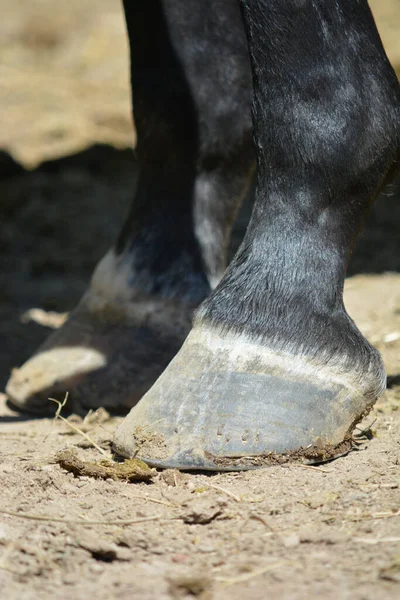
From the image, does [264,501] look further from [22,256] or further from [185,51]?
[22,256]

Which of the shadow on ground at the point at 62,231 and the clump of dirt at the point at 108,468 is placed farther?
the shadow on ground at the point at 62,231

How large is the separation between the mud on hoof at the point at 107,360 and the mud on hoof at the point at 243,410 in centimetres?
42

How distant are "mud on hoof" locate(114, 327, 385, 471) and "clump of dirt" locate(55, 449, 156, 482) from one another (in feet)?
0.08

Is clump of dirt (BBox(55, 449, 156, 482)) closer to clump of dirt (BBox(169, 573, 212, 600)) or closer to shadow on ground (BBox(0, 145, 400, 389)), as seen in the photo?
clump of dirt (BBox(169, 573, 212, 600))

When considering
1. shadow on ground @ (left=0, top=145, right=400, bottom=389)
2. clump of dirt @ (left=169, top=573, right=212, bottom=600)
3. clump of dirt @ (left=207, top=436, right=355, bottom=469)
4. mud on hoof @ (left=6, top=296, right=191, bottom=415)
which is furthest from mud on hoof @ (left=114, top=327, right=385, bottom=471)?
shadow on ground @ (left=0, top=145, right=400, bottom=389)


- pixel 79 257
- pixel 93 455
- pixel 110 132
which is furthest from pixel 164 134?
pixel 110 132

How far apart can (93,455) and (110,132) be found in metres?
3.27

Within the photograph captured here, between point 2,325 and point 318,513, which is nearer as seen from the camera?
point 318,513

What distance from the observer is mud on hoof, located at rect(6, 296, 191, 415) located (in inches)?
68.4

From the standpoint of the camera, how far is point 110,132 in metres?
4.45

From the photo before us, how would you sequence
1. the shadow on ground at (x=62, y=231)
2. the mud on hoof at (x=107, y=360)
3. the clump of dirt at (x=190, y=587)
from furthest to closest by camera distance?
the shadow on ground at (x=62, y=231) → the mud on hoof at (x=107, y=360) → the clump of dirt at (x=190, y=587)

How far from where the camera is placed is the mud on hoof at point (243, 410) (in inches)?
48.9

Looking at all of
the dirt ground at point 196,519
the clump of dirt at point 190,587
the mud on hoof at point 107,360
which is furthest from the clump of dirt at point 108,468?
the mud on hoof at point 107,360

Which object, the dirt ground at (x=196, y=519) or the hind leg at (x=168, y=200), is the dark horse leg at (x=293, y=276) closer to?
the dirt ground at (x=196, y=519)
